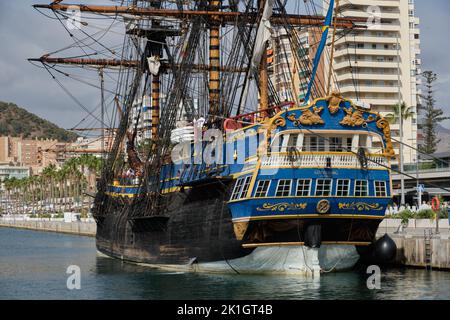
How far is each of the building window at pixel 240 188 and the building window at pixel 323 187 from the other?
3162 mm

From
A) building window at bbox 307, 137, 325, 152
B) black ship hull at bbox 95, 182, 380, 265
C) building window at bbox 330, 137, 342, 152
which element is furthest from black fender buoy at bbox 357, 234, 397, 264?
building window at bbox 307, 137, 325, 152

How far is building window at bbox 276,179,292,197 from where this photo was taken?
3634 cm

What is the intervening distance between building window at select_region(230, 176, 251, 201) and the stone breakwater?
62.1 m

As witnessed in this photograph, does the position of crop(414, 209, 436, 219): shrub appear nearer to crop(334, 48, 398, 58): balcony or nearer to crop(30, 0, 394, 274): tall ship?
crop(30, 0, 394, 274): tall ship

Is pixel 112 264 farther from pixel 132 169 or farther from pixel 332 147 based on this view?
pixel 332 147

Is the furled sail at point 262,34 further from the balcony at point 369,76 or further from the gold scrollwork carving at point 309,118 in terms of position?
the balcony at point 369,76

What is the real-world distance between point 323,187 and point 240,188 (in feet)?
12.5

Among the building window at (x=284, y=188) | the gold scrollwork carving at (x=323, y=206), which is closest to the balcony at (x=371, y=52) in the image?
the gold scrollwork carving at (x=323, y=206)

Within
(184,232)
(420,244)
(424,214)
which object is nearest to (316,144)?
(420,244)

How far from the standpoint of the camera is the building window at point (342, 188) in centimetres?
3700

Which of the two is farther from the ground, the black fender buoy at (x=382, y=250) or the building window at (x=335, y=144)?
the building window at (x=335, y=144)

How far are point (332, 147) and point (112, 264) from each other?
793 inches

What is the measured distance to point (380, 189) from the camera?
3822 centimetres
